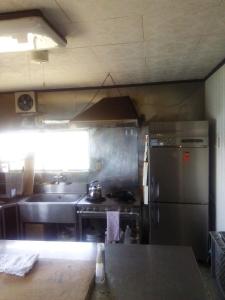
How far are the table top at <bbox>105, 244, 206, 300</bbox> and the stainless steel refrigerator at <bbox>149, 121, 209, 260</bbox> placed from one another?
1435 mm

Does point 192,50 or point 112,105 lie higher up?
point 192,50

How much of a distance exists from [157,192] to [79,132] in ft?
4.78

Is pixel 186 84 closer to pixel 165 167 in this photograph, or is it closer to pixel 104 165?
pixel 165 167

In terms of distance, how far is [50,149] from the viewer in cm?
377

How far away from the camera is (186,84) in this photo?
335 cm

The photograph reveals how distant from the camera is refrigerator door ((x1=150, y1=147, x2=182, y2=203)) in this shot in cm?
294

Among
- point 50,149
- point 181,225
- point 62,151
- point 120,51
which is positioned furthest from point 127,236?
point 120,51

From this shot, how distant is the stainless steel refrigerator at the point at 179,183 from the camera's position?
2.88 meters

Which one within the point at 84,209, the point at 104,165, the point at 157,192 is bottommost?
the point at 84,209

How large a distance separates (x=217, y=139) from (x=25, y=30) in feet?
7.29

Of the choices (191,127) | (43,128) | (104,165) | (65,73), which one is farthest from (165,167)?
(43,128)

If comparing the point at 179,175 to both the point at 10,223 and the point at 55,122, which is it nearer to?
the point at 55,122

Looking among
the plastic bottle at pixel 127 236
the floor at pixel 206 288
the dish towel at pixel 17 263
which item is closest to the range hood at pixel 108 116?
the plastic bottle at pixel 127 236

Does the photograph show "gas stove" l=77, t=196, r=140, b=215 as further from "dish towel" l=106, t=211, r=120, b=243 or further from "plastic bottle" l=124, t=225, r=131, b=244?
"plastic bottle" l=124, t=225, r=131, b=244
